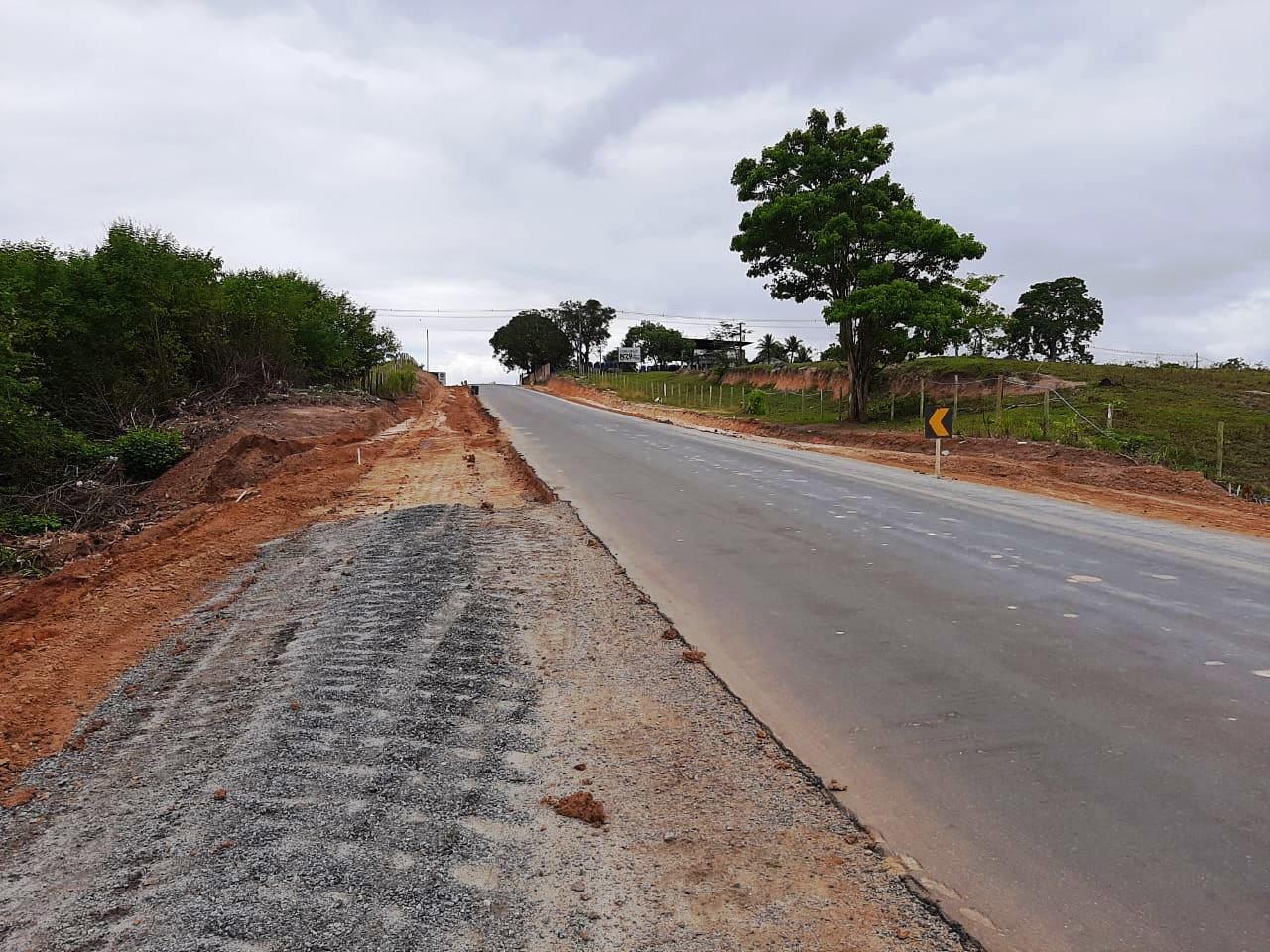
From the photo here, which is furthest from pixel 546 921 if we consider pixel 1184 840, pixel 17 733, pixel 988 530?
pixel 988 530

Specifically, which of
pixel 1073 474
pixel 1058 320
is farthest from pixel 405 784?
pixel 1058 320

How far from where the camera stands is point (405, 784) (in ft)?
11.8

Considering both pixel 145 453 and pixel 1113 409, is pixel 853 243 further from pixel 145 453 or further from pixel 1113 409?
pixel 145 453

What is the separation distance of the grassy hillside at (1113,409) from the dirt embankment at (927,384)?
0.25 feet

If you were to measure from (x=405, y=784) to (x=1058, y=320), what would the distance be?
69.3m

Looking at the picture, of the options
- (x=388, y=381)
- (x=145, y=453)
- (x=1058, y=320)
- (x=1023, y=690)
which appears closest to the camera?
(x=1023, y=690)

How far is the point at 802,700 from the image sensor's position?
474 centimetres

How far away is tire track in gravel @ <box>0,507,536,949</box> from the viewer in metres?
2.71

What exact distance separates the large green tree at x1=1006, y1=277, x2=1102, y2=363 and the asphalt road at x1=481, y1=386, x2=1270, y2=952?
2323 inches

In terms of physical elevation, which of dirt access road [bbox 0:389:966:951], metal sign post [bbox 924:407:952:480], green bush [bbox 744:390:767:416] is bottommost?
dirt access road [bbox 0:389:966:951]

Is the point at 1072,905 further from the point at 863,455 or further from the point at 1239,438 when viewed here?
the point at 1239,438

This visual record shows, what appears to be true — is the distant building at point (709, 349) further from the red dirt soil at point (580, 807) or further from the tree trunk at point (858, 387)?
the red dirt soil at point (580, 807)

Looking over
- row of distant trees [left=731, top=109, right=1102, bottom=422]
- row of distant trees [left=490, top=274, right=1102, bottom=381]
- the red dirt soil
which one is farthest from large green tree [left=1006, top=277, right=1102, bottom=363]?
the red dirt soil

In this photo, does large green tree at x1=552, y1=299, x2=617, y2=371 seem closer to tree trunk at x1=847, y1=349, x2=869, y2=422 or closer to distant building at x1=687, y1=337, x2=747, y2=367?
distant building at x1=687, y1=337, x2=747, y2=367
